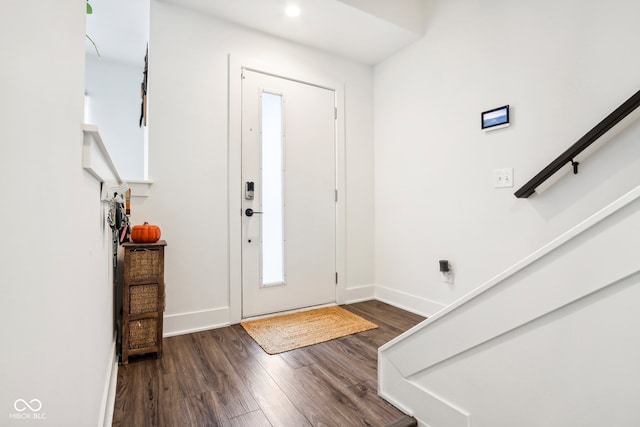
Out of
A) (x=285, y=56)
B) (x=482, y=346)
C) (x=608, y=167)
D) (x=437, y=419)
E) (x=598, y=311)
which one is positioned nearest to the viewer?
(x=598, y=311)

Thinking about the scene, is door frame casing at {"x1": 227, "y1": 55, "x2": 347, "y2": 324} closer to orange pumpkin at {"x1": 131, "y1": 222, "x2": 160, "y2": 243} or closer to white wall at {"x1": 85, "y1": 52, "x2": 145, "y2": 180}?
orange pumpkin at {"x1": 131, "y1": 222, "x2": 160, "y2": 243}

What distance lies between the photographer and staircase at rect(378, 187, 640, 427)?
841 millimetres

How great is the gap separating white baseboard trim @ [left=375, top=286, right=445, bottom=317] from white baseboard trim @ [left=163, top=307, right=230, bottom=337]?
1.61 m

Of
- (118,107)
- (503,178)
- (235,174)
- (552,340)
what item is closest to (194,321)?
(235,174)

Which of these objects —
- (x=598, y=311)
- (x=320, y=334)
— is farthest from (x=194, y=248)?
(x=598, y=311)

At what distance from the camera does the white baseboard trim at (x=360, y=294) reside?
3.32 m

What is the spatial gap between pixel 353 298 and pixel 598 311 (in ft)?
8.44

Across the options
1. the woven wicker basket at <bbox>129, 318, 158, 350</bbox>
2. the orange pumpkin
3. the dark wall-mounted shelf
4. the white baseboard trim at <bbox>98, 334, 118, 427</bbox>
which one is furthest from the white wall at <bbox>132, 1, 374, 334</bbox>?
the dark wall-mounted shelf

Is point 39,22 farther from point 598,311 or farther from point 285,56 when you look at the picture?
point 285,56

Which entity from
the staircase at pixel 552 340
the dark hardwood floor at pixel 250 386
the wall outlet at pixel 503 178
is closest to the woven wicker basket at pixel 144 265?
the dark hardwood floor at pixel 250 386

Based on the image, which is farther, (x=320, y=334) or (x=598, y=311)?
(x=320, y=334)

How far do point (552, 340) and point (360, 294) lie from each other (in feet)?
8.11

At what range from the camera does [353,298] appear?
3348 millimetres

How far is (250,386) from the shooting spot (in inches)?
67.7
